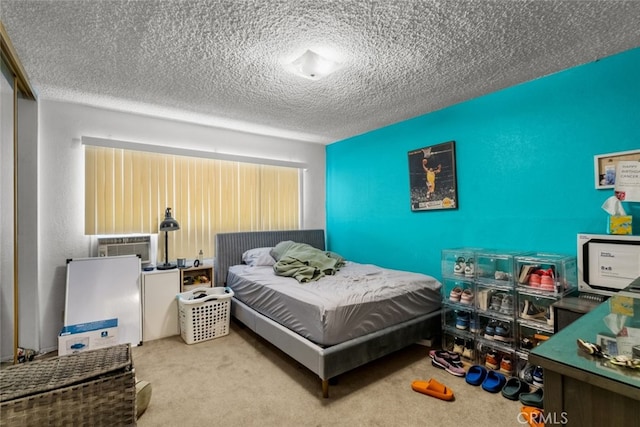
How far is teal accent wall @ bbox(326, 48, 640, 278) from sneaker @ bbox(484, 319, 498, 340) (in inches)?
28.7

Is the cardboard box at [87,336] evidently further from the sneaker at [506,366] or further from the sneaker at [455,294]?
the sneaker at [506,366]

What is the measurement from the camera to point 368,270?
3354mm

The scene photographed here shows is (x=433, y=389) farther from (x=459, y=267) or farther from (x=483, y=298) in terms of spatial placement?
(x=459, y=267)

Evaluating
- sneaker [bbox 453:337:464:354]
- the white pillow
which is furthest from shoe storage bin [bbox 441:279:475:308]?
the white pillow

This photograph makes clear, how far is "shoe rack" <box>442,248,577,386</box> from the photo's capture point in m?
2.18

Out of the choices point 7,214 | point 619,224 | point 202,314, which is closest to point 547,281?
point 619,224

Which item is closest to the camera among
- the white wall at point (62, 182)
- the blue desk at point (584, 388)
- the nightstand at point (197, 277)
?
the blue desk at point (584, 388)

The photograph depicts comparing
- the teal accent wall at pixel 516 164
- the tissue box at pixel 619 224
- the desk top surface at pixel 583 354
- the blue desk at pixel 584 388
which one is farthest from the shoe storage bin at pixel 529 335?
the blue desk at pixel 584 388

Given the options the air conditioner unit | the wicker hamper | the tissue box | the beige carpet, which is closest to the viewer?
the wicker hamper

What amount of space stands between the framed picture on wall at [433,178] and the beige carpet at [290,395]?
5.01 ft

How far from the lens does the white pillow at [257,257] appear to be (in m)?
3.64

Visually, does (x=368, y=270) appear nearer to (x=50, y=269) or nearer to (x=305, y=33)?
(x=305, y=33)

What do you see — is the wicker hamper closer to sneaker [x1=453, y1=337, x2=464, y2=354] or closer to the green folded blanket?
the green folded blanket

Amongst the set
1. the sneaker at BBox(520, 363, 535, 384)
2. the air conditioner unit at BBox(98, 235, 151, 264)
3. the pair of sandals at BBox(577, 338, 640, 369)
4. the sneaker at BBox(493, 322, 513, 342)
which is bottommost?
the sneaker at BBox(520, 363, 535, 384)
